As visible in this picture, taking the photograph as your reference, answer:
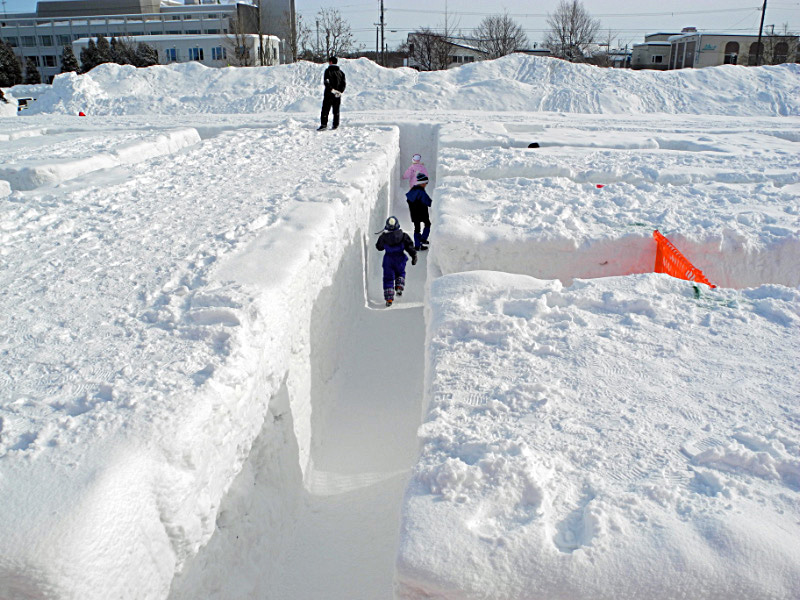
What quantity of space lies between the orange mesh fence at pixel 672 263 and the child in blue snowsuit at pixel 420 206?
4.15 m

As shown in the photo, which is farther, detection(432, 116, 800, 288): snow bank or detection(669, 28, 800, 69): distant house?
detection(669, 28, 800, 69): distant house

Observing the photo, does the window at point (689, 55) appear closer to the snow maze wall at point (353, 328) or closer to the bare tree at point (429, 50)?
the bare tree at point (429, 50)

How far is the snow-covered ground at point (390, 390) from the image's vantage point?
6.14 feet

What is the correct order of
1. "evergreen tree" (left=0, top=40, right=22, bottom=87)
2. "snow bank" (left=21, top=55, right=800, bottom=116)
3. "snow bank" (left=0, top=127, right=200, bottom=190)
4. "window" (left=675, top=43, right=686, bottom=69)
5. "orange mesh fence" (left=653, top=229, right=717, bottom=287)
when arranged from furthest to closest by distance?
"window" (left=675, top=43, right=686, bottom=69) < "evergreen tree" (left=0, top=40, right=22, bottom=87) < "snow bank" (left=21, top=55, right=800, bottom=116) < "snow bank" (left=0, top=127, right=200, bottom=190) < "orange mesh fence" (left=653, top=229, right=717, bottom=287)

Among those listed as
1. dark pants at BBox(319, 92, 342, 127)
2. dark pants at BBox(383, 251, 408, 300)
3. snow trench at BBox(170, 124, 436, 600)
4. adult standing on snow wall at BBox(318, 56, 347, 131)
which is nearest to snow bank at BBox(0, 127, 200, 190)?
dark pants at BBox(319, 92, 342, 127)

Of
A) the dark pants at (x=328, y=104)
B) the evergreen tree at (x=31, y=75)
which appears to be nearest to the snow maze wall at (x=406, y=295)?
the dark pants at (x=328, y=104)

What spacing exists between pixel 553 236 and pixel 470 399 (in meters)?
2.68

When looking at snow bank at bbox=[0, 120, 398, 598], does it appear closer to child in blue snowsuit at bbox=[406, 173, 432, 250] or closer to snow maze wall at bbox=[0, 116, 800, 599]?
snow maze wall at bbox=[0, 116, 800, 599]

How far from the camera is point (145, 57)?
4044cm

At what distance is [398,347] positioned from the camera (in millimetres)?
5973

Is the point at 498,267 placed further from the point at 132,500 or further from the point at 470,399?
the point at 132,500

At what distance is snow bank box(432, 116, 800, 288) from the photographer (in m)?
4.81

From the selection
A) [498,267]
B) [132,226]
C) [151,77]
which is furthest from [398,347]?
[151,77]

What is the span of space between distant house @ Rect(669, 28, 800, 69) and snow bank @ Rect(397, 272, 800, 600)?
47735 millimetres
